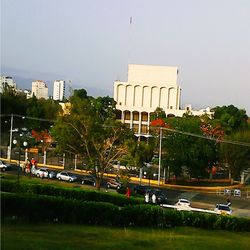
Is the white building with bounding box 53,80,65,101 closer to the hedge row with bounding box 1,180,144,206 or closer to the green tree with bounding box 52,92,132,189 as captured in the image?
the green tree with bounding box 52,92,132,189

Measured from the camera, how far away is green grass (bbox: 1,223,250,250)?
9.51 m

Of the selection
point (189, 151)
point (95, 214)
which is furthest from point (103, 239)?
point (189, 151)

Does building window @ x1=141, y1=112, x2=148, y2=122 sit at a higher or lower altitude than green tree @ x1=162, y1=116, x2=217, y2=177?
higher

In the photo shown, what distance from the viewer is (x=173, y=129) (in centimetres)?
3950

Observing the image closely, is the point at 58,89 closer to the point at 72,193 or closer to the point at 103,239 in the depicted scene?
the point at 72,193

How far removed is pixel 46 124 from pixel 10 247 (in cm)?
4011

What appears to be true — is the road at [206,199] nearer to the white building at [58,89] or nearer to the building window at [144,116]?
the building window at [144,116]

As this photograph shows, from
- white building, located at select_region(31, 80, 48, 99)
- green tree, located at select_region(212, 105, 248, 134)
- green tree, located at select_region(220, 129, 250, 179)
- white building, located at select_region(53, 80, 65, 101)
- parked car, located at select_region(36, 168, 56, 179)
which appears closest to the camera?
parked car, located at select_region(36, 168, 56, 179)

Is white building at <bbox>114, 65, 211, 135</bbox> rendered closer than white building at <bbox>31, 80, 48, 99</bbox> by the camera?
Yes

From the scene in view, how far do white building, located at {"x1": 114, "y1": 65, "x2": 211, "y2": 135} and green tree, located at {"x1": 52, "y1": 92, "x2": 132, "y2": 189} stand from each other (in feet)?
130

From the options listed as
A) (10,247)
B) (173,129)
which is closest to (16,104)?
(173,129)

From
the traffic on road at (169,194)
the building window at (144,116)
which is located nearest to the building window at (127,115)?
the building window at (144,116)

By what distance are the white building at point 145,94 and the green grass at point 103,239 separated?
177 ft

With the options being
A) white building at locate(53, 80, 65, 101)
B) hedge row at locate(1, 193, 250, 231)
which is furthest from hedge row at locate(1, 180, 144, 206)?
white building at locate(53, 80, 65, 101)
